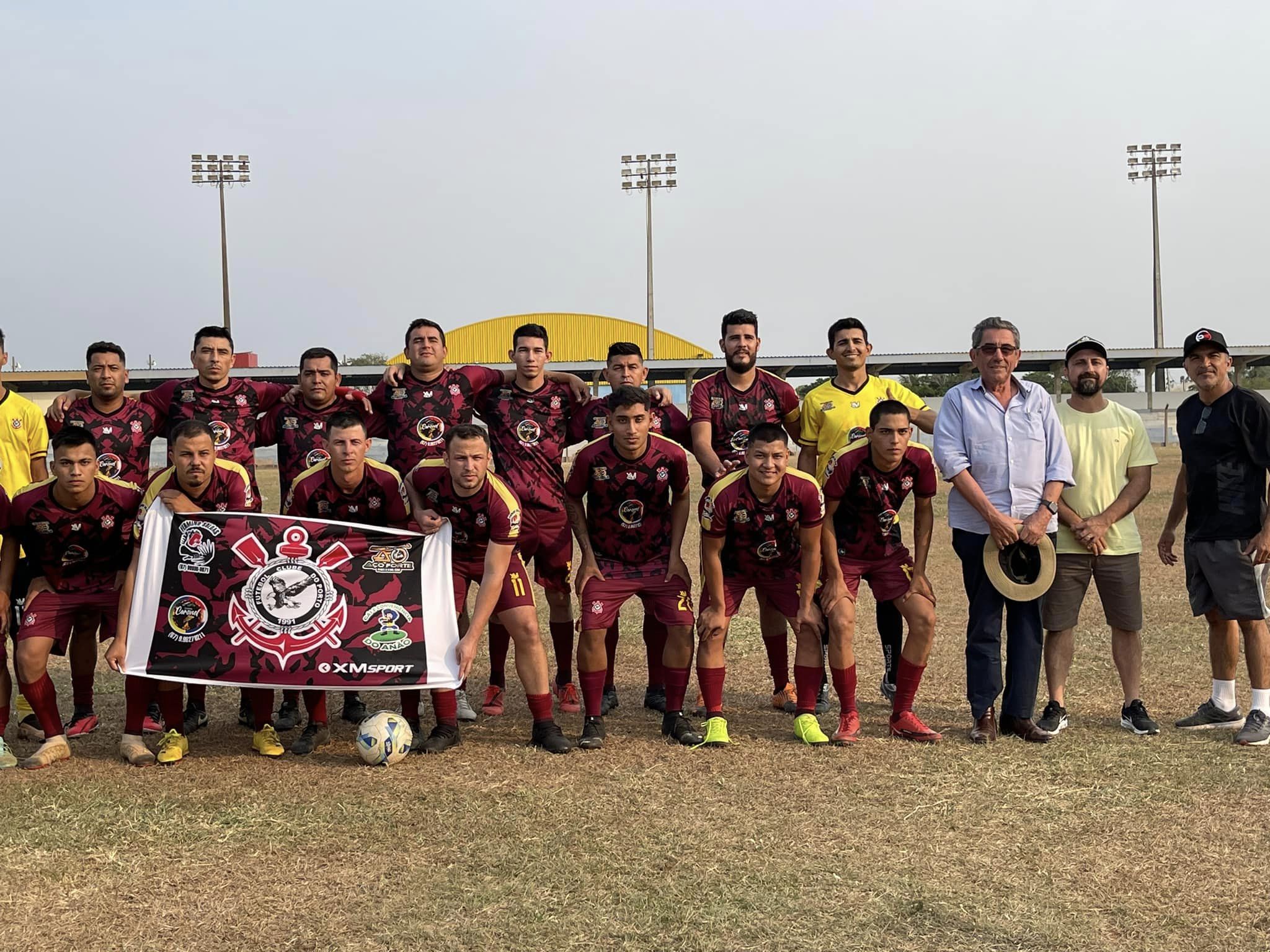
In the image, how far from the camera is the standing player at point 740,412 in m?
6.88

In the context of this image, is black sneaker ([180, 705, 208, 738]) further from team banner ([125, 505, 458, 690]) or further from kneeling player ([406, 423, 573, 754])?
kneeling player ([406, 423, 573, 754])

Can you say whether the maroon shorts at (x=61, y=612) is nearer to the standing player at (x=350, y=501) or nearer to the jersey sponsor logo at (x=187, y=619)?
the jersey sponsor logo at (x=187, y=619)

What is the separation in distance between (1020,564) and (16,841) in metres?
4.97

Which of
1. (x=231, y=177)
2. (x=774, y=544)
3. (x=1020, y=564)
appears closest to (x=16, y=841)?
(x=774, y=544)

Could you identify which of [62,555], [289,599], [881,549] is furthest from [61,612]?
[881,549]

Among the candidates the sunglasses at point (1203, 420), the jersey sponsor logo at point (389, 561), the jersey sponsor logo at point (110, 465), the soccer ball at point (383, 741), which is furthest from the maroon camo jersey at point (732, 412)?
the jersey sponsor logo at point (110, 465)

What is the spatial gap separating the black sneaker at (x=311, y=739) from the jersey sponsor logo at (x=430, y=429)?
5.94 ft

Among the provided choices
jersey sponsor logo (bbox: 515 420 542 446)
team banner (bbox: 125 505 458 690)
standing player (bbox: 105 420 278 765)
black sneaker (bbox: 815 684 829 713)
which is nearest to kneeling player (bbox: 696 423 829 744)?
black sneaker (bbox: 815 684 829 713)

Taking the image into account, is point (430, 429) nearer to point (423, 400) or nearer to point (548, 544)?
point (423, 400)

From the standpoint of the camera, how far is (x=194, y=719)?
21.6ft

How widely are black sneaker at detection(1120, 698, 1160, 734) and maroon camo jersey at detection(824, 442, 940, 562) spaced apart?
150cm

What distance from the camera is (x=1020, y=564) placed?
20.1 ft

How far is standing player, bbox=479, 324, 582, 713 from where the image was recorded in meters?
7.00

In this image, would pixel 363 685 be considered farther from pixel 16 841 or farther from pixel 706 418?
pixel 706 418
